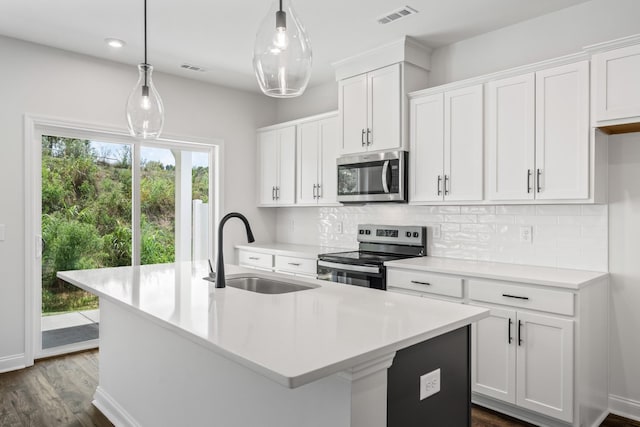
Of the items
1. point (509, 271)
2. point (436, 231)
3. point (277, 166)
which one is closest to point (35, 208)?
point (277, 166)

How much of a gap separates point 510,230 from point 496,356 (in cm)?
98

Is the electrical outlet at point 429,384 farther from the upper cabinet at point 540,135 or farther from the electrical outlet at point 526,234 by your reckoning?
the electrical outlet at point 526,234

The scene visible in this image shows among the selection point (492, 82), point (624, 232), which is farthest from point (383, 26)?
point (624, 232)

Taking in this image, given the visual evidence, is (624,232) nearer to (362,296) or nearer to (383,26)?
(362,296)

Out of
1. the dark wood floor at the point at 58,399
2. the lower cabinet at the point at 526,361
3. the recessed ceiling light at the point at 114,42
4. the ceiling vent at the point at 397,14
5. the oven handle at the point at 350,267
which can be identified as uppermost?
the ceiling vent at the point at 397,14

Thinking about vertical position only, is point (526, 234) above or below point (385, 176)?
below

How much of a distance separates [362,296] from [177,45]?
2885mm

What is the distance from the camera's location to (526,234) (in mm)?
3195

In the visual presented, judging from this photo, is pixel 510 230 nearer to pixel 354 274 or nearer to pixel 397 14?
pixel 354 274

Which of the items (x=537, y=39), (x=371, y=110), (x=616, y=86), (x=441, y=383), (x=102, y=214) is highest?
(x=537, y=39)

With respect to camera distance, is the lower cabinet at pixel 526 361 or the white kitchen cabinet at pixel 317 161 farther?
the white kitchen cabinet at pixel 317 161

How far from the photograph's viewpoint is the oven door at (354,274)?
3418 millimetres

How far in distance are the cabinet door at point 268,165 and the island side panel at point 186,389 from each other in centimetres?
252

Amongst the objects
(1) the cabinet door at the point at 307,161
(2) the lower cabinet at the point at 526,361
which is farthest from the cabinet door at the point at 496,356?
(1) the cabinet door at the point at 307,161
